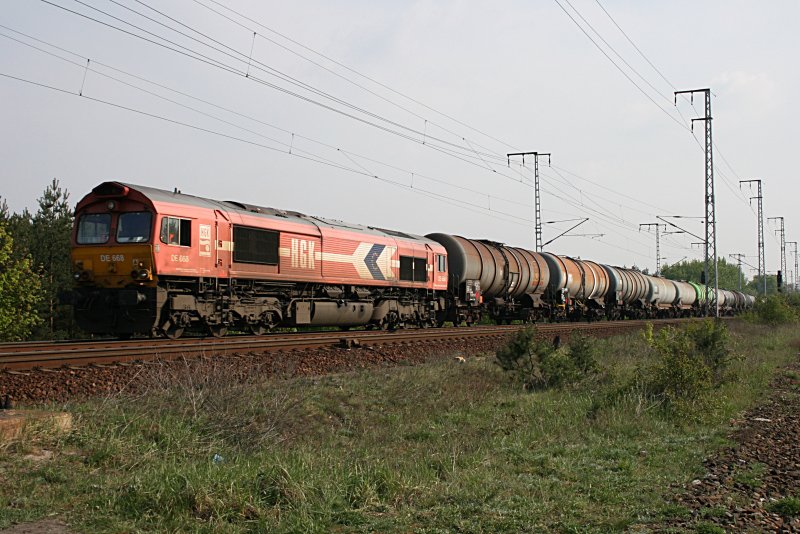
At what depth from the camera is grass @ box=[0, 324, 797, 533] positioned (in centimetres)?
561

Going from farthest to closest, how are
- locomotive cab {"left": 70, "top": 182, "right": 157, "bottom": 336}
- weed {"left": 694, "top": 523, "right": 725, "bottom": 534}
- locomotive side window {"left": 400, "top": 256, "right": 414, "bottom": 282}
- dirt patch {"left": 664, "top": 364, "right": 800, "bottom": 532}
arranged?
1. locomotive side window {"left": 400, "top": 256, "right": 414, "bottom": 282}
2. locomotive cab {"left": 70, "top": 182, "right": 157, "bottom": 336}
3. dirt patch {"left": 664, "top": 364, "right": 800, "bottom": 532}
4. weed {"left": 694, "top": 523, "right": 725, "bottom": 534}

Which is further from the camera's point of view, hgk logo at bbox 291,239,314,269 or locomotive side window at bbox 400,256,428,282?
locomotive side window at bbox 400,256,428,282

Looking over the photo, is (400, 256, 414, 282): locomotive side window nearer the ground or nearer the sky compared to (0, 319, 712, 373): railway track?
nearer the sky

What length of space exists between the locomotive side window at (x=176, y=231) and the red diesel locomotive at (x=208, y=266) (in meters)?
0.02

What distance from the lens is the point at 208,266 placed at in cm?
1727

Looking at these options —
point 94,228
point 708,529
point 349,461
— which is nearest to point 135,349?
Result: point 94,228

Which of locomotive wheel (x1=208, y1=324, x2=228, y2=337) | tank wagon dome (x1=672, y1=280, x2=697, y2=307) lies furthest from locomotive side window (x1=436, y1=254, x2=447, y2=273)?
tank wagon dome (x1=672, y1=280, x2=697, y2=307)

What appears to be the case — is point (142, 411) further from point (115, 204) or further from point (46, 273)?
point (46, 273)

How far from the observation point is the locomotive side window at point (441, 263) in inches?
1110

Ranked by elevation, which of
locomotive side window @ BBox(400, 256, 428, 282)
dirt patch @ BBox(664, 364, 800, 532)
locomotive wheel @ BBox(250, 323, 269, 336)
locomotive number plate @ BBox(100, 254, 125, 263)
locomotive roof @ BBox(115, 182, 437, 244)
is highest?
locomotive roof @ BBox(115, 182, 437, 244)

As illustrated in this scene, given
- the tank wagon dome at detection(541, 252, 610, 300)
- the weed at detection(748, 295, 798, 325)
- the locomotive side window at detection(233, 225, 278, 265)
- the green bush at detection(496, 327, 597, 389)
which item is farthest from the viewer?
the weed at detection(748, 295, 798, 325)

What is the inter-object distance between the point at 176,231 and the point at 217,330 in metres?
3.11

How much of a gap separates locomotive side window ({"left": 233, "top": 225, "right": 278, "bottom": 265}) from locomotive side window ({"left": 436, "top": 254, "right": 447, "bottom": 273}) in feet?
32.6

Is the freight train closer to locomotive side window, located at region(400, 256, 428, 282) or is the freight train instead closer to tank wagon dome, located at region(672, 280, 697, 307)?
locomotive side window, located at region(400, 256, 428, 282)
